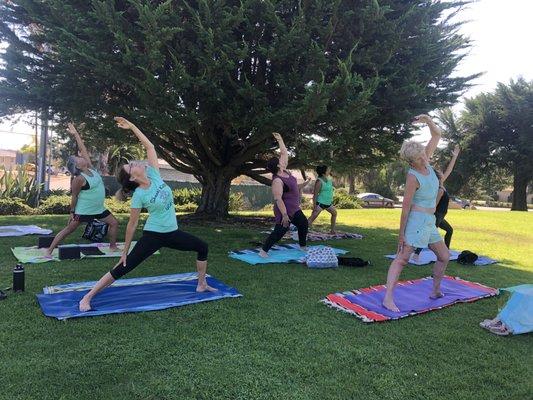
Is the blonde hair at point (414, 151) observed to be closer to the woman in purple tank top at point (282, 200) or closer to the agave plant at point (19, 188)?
the woman in purple tank top at point (282, 200)

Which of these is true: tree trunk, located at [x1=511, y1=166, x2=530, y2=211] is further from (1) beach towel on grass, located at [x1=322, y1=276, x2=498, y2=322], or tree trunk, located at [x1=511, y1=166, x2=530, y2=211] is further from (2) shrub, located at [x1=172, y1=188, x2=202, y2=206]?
(1) beach towel on grass, located at [x1=322, y1=276, x2=498, y2=322]

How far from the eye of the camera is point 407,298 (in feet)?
19.4

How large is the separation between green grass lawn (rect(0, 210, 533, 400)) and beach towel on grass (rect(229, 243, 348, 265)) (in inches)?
68.9

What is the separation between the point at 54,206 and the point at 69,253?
1016cm

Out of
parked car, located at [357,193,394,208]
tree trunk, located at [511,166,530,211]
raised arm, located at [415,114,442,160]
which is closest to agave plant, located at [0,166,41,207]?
raised arm, located at [415,114,442,160]

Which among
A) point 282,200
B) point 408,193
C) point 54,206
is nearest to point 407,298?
point 408,193

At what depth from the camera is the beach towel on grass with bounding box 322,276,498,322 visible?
518cm

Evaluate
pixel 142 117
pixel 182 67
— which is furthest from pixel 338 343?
pixel 142 117

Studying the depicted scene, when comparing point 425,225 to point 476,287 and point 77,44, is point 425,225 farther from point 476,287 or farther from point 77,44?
point 77,44

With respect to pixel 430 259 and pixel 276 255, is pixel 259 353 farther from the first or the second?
pixel 430 259

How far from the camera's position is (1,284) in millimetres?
5863

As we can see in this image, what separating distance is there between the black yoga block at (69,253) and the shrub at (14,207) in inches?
369

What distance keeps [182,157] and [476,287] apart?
1088 cm

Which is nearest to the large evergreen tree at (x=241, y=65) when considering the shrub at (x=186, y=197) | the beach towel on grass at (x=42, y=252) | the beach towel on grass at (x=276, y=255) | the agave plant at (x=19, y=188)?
the beach towel on grass at (x=276, y=255)
